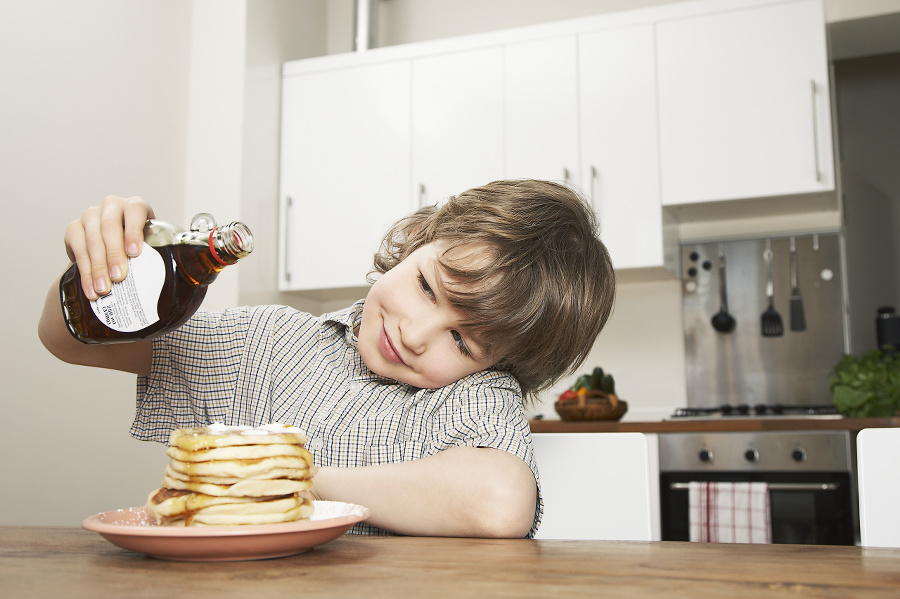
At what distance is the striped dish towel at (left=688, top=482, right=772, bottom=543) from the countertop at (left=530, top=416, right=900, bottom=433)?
15 centimetres

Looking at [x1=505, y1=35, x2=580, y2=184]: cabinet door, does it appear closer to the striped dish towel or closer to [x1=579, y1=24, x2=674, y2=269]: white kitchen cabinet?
[x1=579, y1=24, x2=674, y2=269]: white kitchen cabinet

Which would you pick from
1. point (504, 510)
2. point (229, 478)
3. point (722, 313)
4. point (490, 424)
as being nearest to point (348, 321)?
point (490, 424)

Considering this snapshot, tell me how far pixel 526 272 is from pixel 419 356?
15cm

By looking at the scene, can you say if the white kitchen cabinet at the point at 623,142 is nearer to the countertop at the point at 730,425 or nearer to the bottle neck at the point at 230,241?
the countertop at the point at 730,425

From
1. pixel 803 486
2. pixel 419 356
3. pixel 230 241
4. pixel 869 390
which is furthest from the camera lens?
pixel 869 390

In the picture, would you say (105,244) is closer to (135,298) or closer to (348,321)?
(135,298)

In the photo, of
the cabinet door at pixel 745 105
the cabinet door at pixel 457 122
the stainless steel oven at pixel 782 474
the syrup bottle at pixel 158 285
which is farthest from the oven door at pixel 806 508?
the syrup bottle at pixel 158 285

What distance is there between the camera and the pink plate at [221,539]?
→ 480 mm

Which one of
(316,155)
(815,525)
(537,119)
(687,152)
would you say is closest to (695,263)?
(687,152)

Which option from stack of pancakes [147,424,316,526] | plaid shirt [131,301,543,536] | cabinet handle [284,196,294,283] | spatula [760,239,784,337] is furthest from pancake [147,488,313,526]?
spatula [760,239,784,337]

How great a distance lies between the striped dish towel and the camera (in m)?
2.10

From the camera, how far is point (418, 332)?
0.89 metres

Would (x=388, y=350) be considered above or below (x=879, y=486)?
above

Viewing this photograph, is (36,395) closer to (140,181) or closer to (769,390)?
(140,181)
